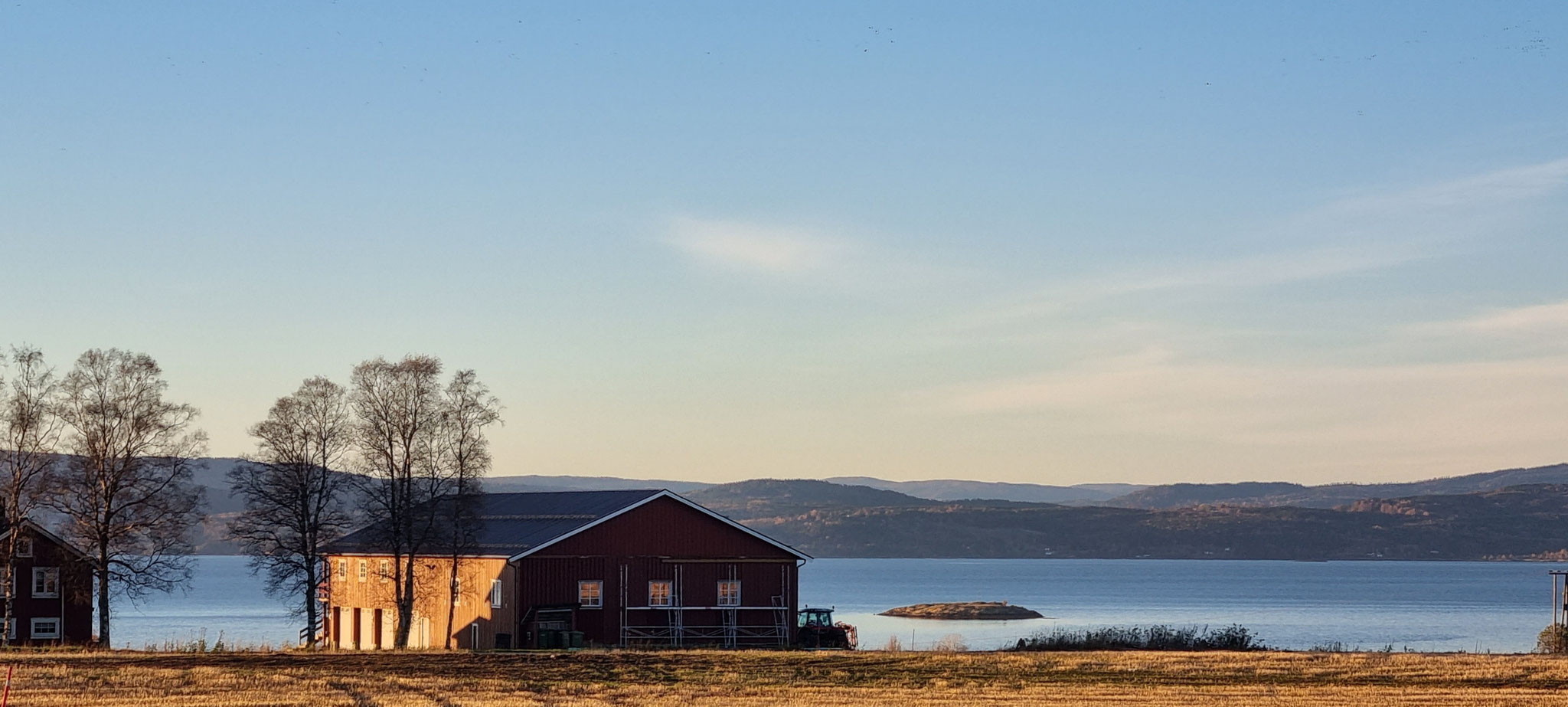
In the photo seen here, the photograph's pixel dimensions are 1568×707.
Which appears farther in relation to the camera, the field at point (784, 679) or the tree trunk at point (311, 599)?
the tree trunk at point (311, 599)

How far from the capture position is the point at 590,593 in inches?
2176

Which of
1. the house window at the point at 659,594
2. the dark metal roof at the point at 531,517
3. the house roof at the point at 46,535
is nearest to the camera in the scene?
the dark metal roof at the point at 531,517

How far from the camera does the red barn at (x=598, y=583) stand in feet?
178

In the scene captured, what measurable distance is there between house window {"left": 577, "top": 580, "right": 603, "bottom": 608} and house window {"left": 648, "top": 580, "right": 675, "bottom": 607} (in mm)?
1847

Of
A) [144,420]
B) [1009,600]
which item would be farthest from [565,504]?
[1009,600]

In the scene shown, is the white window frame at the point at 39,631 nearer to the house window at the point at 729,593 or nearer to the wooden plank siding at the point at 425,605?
the wooden plank siding at the point at 425,605

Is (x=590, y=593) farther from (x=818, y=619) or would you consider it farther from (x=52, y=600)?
(x=52, y=600)

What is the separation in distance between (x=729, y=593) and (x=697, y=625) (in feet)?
5.87

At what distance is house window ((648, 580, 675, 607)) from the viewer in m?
56.5

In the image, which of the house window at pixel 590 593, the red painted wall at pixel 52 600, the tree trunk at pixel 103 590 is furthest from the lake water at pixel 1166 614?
the house window at pixel 590 593

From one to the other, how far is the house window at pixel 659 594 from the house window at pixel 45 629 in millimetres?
22743

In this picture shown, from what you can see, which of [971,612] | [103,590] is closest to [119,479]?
[103,590]

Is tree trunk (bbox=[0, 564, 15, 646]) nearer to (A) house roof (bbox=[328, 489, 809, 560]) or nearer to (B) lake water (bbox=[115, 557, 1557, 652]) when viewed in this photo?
Answer: (A) house roof (bbox=[328, 489, 809, 560])

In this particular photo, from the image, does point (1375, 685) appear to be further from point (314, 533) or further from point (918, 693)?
point (314, 533)
